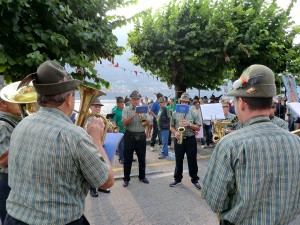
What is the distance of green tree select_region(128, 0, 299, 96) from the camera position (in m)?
11.2

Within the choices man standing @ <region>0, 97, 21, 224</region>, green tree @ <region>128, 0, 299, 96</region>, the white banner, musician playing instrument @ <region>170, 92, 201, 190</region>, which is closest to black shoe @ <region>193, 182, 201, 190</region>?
musician playing instrument @ <region>170, 92, 201, 190</region>

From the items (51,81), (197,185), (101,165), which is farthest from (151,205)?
(51,81)

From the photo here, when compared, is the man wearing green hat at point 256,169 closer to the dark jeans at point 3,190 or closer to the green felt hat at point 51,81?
the green felt hat at point 51,81

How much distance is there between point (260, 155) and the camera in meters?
1.76

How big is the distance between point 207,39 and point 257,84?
9.90 m

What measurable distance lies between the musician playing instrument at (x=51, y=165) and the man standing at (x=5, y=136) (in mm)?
906

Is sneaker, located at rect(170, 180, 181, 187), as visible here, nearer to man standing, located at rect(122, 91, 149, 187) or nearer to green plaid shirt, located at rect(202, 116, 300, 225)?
man standing, located at rect(122, 91, 149, 187)

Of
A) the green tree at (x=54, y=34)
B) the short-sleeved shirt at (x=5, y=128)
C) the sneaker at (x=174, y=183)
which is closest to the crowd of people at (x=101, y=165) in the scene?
the short-sleeved shirt at (x=5, y=128)

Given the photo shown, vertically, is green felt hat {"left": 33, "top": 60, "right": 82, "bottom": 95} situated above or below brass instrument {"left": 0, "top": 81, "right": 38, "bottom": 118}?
above

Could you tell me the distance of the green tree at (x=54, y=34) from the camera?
12.2 ft

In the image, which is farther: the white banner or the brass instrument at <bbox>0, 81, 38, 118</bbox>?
the white banner

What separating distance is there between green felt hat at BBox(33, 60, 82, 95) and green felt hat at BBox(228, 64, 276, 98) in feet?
3.76

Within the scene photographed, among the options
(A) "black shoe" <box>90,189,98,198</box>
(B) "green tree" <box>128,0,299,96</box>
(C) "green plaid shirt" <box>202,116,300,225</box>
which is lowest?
(A) "black shoe" <box>90,189,98,198</box>

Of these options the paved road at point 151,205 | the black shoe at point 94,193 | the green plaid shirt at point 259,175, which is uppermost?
the green plaid shirt at point 259,175
